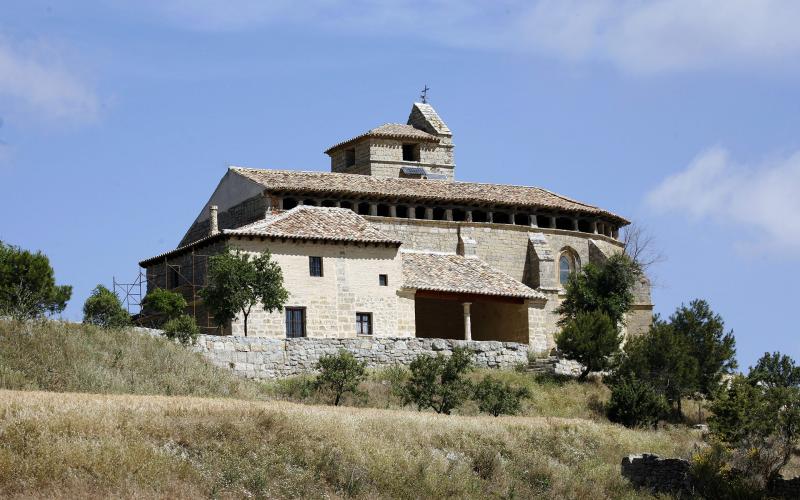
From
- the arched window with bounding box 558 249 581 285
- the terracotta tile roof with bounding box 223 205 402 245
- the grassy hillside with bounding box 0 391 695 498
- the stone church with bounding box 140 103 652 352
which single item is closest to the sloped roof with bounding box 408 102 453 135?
the stone church with bounding box 140 103 652 352

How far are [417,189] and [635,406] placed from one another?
1904 centimetres

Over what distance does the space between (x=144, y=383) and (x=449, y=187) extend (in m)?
27.6

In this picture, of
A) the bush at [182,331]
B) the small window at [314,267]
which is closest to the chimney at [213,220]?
the small window at [314,267]

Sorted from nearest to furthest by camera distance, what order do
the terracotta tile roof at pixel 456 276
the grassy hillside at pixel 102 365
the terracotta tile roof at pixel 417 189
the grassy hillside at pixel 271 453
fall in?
1. the grassy hillside at pixel 271 453
2. the grassy hillside at pixel 102 365
3. the terracotta tile roof at pixel 456 276
4. the terracotta tile roof at pixel 417 189

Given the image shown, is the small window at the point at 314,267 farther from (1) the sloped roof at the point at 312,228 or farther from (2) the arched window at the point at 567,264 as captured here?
(2) the arched window at the point at 567,264

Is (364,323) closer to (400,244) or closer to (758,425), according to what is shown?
(400,244)

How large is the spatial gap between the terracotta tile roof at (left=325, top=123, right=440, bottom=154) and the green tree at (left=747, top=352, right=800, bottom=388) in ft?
73.3

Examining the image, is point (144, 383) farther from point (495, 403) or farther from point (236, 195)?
point (236, 195)

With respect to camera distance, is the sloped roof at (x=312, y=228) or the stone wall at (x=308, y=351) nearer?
the stone wall at (x=308, y=351)

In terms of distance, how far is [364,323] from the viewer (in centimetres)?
4928

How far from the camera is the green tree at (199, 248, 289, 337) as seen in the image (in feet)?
149

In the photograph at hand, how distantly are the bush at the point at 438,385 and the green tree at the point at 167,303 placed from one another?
1099 centimetres

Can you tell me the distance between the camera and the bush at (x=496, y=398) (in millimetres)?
40719

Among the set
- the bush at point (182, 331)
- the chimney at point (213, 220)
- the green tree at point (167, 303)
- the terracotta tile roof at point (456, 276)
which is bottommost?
the bush at point (182, 331)
